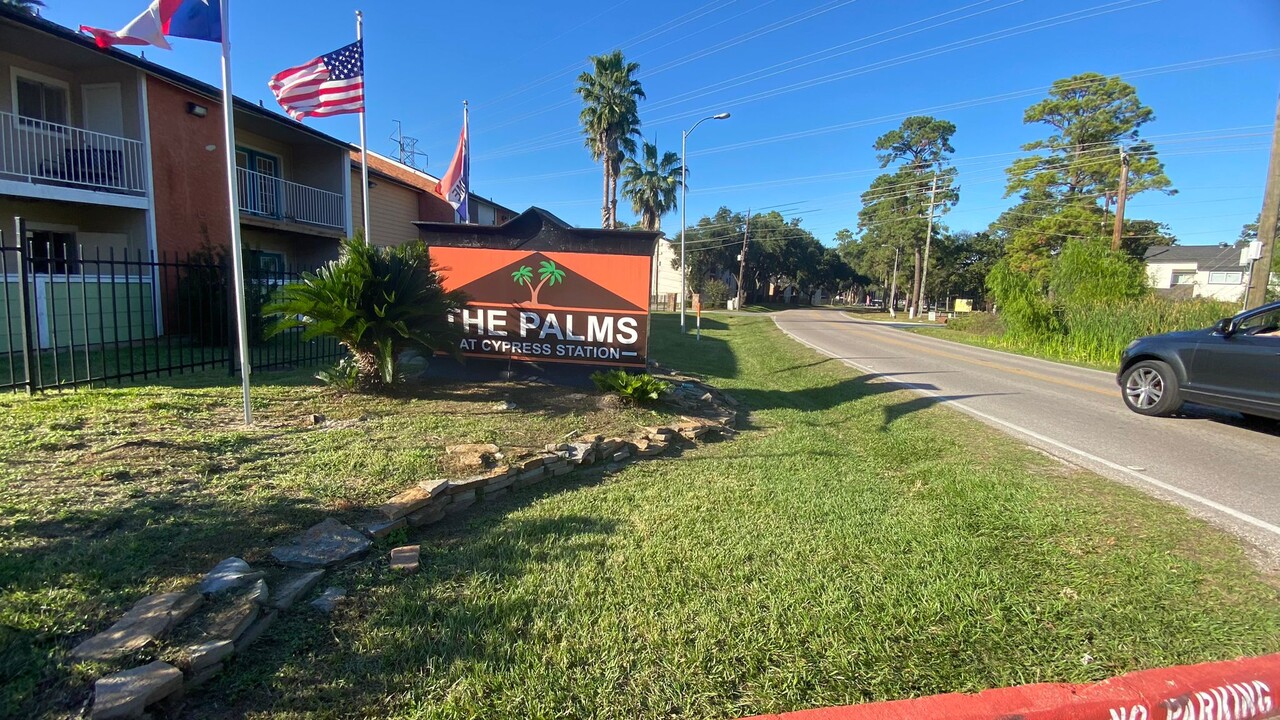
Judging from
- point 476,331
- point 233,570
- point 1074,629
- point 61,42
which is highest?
point 61,42

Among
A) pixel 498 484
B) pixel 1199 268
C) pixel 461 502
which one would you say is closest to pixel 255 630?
pixel 461 502

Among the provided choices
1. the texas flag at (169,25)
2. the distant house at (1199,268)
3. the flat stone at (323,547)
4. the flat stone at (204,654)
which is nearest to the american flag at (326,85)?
the texas flag at (169,25)

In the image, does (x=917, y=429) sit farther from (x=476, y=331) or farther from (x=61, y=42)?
(x=61, y=42)

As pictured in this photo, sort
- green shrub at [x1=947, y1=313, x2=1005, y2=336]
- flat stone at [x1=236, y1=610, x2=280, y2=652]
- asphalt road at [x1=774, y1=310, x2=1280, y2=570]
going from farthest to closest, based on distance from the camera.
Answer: green shrub at [x1=947, y1=313, x2=1005, y2=336]
asphalt road at [x1=774, y1=310, x2=1280, y2=570]
flat stone at [x1=236, y1=610, x2=280, y2=652]

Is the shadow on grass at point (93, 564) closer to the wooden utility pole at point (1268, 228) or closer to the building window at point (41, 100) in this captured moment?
the building window at point (41, 100)

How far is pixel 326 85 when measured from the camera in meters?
10.3

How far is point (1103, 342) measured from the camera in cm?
1823

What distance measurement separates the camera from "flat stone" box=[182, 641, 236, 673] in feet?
7.67

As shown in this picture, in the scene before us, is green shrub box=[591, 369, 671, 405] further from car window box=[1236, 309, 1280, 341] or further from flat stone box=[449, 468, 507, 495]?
car window box=[1236, 309, 1280, 341]

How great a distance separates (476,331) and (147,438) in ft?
13.6

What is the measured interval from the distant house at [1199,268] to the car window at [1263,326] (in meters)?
56.2

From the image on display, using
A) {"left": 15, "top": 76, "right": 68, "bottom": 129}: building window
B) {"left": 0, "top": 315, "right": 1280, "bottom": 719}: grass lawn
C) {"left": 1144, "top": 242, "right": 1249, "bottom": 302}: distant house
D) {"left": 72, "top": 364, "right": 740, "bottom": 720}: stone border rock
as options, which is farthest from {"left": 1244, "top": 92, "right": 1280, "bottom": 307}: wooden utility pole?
{"left": 1144, "top": 242, "right": 1249, "bottom": 302}: distant house

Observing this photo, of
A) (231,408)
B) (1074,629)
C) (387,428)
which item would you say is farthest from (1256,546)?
(231,408)

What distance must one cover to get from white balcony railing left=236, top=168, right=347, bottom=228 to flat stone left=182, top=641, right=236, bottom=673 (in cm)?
1560
